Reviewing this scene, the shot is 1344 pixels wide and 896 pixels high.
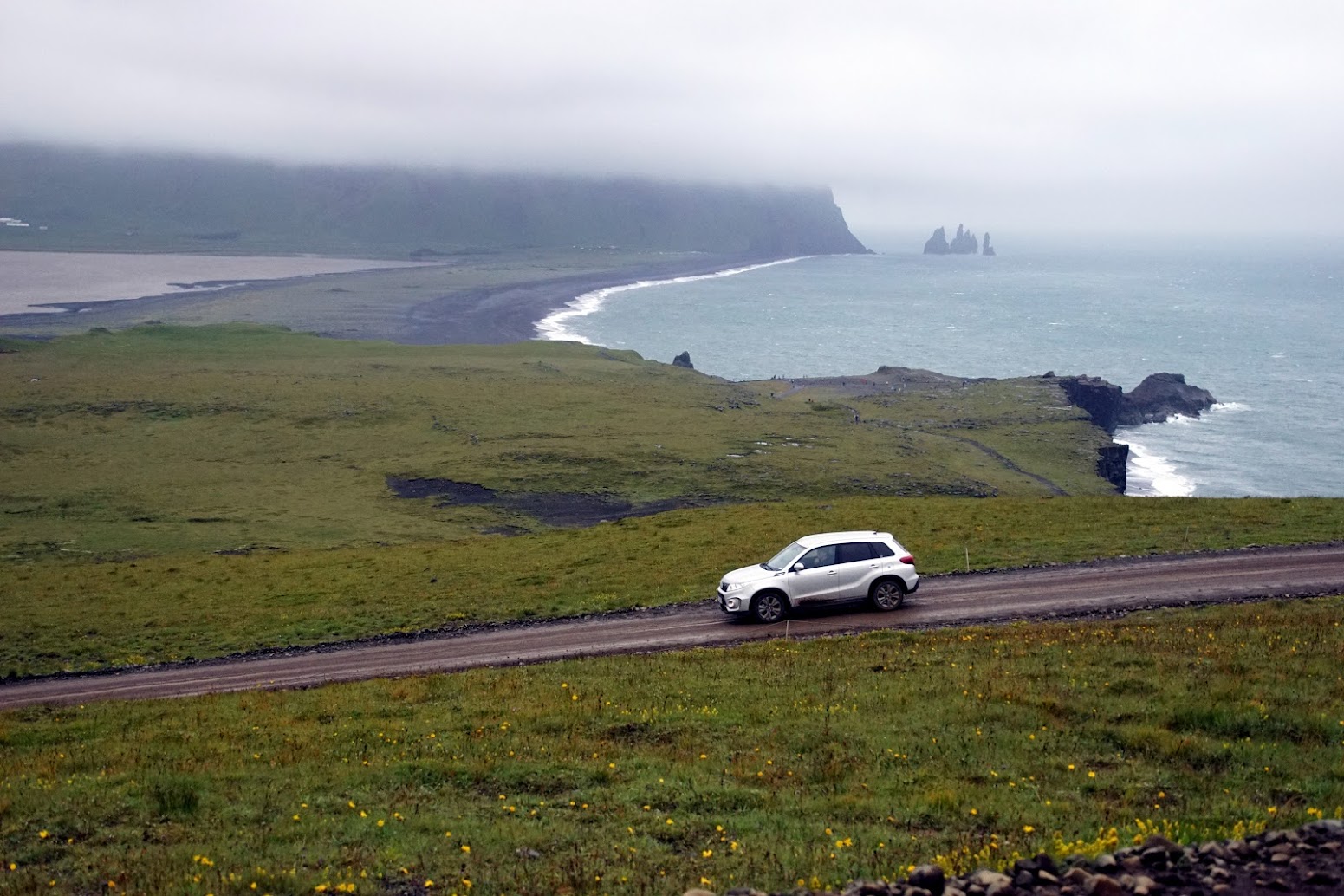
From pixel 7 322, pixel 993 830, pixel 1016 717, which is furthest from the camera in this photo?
pixel 7 322

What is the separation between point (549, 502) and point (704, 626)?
39710 mm

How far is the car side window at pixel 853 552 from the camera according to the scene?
29062mm

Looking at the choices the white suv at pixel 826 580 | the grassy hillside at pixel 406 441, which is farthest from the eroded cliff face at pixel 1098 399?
the white suv at pixel 826 580

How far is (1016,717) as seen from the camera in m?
16.8

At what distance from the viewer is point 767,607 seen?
28.6 metres

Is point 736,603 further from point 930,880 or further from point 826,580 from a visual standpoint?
point 930,880

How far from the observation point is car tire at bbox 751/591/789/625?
28516mm

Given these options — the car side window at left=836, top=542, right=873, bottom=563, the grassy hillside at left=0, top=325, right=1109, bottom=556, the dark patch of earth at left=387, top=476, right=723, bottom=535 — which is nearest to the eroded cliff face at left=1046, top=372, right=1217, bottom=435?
the grassy hillside at left=0, top=325, right=1109, bottom=556

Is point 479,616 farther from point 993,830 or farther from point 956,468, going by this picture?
point 956,468

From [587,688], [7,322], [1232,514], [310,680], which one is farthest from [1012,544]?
[7,322]

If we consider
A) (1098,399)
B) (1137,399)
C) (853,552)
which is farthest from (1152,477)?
(853,552)

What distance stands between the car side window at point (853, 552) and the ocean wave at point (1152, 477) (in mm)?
63299

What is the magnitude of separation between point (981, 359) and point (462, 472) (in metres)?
125

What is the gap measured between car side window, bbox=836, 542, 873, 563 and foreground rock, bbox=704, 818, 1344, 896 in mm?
18490
